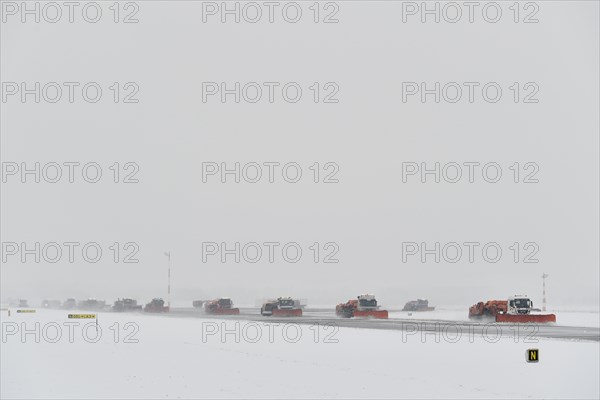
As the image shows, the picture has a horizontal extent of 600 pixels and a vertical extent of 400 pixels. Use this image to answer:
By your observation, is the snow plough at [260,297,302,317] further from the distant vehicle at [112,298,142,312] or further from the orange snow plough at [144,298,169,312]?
the distant vehicle at [112,298,142,312]

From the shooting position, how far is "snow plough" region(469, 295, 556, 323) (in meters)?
54.0

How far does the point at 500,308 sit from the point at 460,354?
2962 cm

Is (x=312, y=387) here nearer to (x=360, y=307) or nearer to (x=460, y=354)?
(x=460, y=354)

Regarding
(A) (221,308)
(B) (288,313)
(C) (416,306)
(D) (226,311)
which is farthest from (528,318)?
(A) (221,308)

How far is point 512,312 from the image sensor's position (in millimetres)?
56531

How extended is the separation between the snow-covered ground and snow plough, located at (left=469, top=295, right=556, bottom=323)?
1899 centimetres

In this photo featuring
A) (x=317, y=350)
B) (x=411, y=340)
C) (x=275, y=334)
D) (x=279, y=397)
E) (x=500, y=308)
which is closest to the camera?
(x=279, y=397)

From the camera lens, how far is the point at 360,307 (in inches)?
2689

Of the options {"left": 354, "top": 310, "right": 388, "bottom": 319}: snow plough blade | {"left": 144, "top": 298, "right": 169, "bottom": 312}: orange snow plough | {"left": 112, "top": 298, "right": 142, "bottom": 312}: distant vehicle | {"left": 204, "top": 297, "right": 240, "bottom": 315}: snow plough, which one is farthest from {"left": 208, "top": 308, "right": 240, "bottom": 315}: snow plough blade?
{"left": 112, "top": 298, "right": 142, "bottom": 312}: distant vehicle

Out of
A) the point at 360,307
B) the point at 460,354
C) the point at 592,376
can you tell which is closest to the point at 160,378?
the point at 460,354

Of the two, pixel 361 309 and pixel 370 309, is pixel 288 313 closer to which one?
pixel 361 309

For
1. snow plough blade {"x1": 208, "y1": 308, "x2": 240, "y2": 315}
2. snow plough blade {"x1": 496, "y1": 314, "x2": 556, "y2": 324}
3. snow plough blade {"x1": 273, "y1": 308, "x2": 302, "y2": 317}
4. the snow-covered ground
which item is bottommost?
snow plough blade {"x1": 208, "y1": 308, "x2": 240, "y2": 315}

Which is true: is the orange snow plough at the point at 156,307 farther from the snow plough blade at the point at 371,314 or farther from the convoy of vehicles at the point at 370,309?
the snow plough blade at the point at 371,314

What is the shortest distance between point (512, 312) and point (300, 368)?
111 feet
